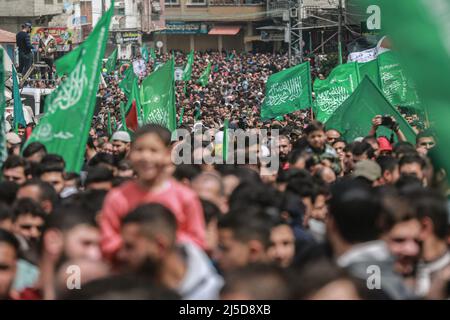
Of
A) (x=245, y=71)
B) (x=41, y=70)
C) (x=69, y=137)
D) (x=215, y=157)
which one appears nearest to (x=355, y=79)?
(x=215, y=157)

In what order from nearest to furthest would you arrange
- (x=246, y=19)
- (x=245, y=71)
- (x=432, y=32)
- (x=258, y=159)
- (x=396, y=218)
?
(x=396, y=218) → (x=432, y=32) → (x=258, y=159) → (x=245, y=71) → (x=246, y=19)

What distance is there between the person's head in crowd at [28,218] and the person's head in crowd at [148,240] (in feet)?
5.59

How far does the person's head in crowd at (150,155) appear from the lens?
5.70 metres

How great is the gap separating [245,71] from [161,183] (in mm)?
46128

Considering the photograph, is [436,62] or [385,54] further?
[385,54]

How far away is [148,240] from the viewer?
15.6 feet

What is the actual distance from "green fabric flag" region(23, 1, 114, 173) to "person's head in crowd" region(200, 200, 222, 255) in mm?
2384

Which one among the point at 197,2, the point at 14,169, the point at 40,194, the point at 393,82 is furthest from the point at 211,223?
the point at 197,2

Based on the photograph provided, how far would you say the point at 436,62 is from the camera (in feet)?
21.4

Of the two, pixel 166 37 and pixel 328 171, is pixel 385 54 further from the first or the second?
pixel 166 37

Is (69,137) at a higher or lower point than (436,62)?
lower

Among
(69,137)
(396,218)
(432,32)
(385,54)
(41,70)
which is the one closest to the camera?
(396,218)

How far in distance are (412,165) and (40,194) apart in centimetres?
282

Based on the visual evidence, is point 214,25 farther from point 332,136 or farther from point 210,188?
point 210,188
